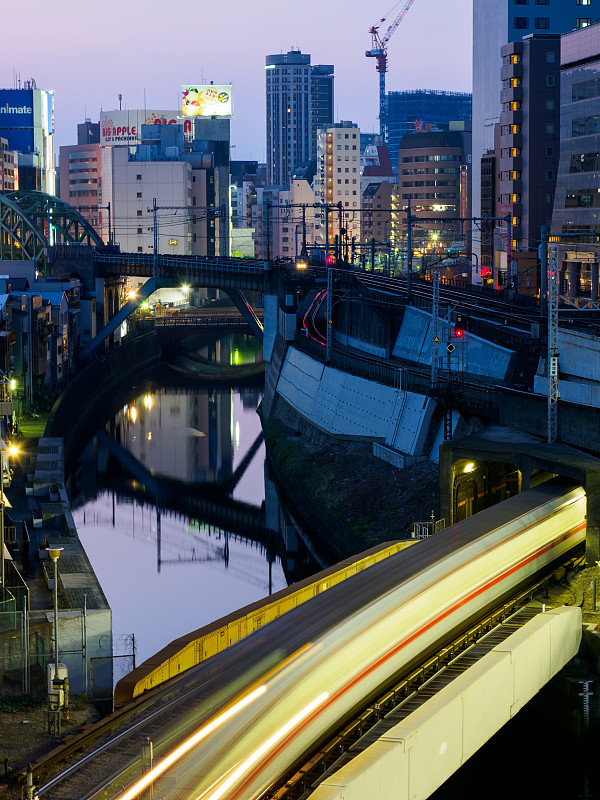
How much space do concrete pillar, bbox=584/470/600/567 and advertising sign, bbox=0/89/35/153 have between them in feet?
543

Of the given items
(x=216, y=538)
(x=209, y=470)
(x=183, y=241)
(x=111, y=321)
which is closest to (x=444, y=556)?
(x=216, y=538)

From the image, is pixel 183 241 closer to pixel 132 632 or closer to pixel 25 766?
pixel 132 632

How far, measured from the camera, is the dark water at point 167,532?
104 feet

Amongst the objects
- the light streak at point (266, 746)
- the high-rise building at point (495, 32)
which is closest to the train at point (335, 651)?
the light streak at point (266, 746)

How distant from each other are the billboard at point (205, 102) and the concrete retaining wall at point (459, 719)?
172 metres

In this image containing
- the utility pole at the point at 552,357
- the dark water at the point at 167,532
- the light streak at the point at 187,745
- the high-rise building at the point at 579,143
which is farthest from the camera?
the high-rise building at the point at 579,143

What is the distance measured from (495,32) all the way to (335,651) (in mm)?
93781

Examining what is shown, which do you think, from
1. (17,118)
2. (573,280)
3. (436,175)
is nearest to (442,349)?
(573,280)

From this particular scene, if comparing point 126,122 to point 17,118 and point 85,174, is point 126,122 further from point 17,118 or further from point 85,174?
point 17,118

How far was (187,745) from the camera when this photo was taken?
13.4 meters

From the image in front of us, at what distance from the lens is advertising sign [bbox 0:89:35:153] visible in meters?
181

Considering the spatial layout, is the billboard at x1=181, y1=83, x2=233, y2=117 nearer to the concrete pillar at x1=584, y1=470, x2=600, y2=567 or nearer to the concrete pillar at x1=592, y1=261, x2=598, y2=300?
the concrete pillar at x1=592, y1=261, x2=598, y2=300

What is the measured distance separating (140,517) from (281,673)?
3012 cm

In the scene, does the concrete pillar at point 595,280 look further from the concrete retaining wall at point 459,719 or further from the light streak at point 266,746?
the light streak at point 266,746
